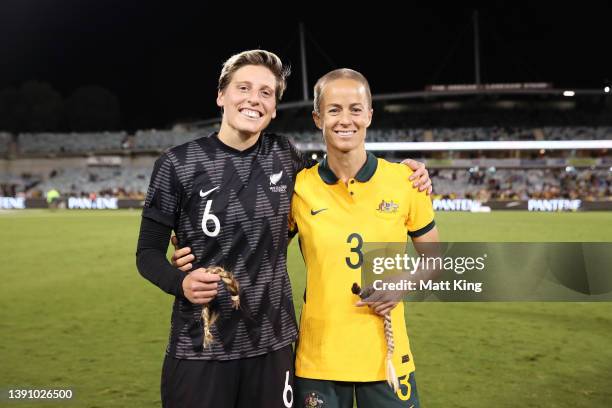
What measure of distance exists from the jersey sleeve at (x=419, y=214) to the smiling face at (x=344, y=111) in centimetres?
42

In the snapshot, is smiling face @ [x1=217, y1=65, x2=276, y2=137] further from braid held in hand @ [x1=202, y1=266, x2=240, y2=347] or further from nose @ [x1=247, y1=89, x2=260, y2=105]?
braid held in hand @ [x1=202, y1=266, x2=240, y2=347]

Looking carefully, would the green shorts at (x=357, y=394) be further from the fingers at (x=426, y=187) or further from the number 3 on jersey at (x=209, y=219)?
the fingers at (x=426, y=187)

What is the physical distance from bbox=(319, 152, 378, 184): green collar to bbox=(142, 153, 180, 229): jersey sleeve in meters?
0.74

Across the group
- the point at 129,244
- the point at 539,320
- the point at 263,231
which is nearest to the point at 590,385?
→ the point at 539,320

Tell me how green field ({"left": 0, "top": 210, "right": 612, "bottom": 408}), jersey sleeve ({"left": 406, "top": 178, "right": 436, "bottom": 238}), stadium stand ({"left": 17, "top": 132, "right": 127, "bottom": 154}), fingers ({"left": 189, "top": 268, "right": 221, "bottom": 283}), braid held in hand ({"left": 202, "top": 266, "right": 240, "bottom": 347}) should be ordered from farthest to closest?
stadium stand ({"left": 17, "top": 132, "right": 127, "bottom": 154}), green field ({"left": 0, "top": 210, "right": 612, "bottom": 408}), jersey sleeve ({"left": 406, "top": 178, "right": 436, "bottom": 238}), braid held in hand ({"left": 202, "top": 266, "right": 240, "bottom": 347}), fingers ({"left": 189, "top": 268, "right": 221, "bottom": 283})

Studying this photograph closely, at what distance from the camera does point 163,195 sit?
2723 mm

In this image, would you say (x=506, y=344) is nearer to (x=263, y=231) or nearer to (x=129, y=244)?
(x=263, y=231)

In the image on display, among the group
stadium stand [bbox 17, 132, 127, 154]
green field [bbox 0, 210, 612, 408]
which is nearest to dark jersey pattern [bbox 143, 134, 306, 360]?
green field [bbox 0, 210, 612, 408]

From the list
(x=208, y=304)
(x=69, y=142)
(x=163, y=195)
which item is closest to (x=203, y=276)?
(x=208, y=304)

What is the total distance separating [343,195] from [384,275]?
45cm

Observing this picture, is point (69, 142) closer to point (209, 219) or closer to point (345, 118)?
point (209, 219)

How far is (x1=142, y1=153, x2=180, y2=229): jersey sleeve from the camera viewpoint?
2.72 m

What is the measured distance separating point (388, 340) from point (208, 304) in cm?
87

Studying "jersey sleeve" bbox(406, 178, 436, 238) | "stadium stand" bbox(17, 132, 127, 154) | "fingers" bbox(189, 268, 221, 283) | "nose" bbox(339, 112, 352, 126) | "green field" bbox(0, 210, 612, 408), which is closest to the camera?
"fingers" bbox(189, 268, 221, 283)
